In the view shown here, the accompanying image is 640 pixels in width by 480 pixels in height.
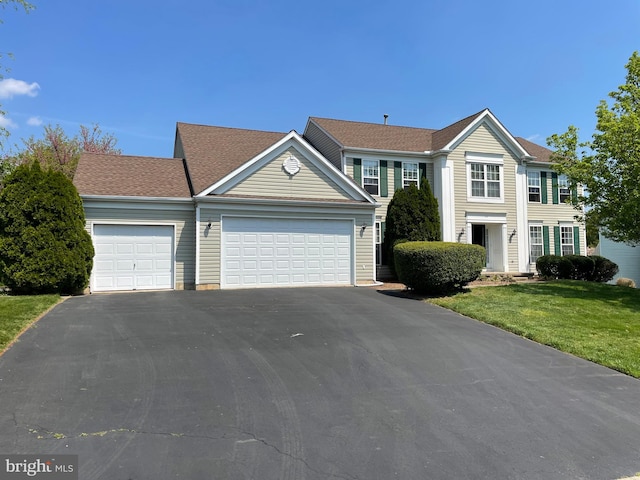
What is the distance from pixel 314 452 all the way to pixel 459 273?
935cm

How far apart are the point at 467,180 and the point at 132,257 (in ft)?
48.1

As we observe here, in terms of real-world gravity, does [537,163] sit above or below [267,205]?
above

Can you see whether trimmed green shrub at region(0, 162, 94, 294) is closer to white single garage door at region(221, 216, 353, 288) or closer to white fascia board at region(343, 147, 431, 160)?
white single garage door at region(221, 216, 353, 288)

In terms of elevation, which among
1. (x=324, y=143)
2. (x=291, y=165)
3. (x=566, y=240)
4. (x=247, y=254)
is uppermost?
(x=324, y=143)

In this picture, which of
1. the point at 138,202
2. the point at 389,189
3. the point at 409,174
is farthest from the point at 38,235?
the point at 409,174

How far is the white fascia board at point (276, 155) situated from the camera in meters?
Answer: 14.5

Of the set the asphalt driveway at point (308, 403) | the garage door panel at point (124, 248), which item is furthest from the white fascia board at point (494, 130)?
the garage door panel at point (124, 248)

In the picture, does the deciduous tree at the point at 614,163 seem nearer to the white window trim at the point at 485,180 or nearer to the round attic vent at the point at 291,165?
the white window trim at the point at 485,180

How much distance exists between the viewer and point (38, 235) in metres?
11.7

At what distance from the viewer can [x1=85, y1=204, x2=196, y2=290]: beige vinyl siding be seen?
14.1 metres

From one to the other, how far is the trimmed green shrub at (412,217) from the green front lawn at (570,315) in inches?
169

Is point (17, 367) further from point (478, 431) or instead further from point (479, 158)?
point (479, 158)

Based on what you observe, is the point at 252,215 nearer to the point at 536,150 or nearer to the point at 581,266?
the point at 581,266

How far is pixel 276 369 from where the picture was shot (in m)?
6.02
